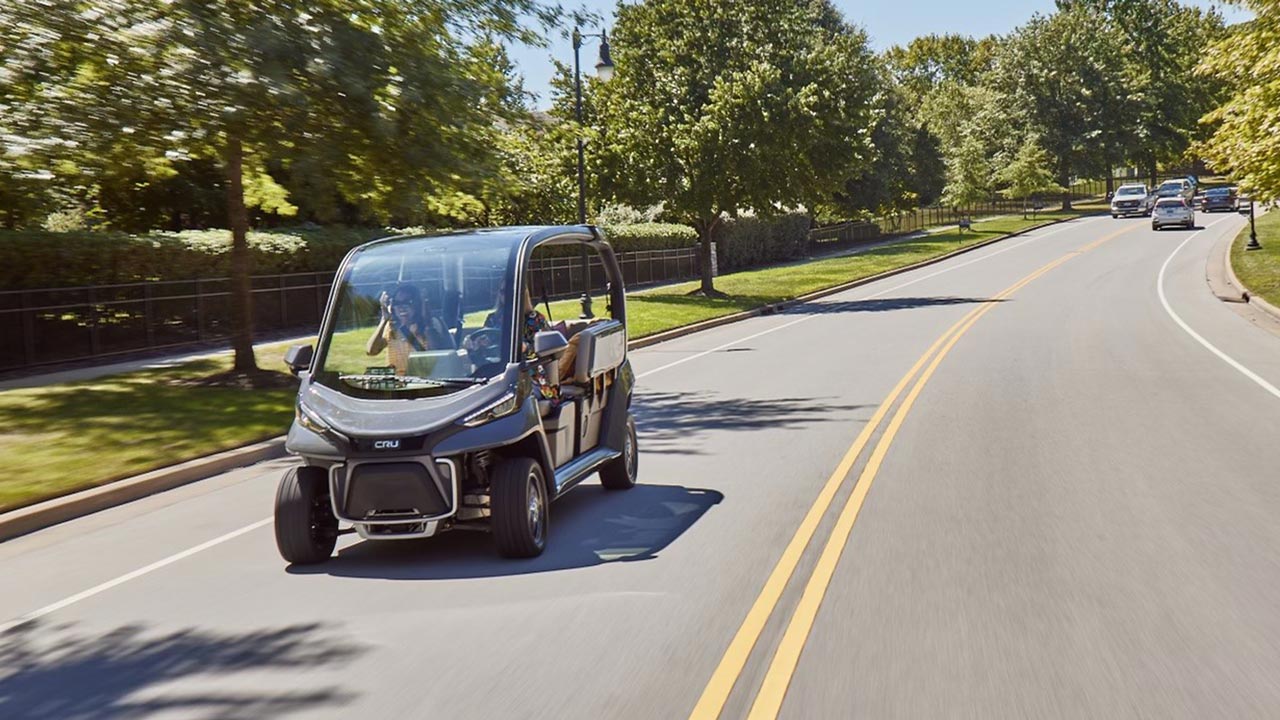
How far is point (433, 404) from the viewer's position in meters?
7.56

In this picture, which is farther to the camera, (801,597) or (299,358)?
(299,358)

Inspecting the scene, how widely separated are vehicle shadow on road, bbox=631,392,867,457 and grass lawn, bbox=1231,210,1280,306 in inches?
640

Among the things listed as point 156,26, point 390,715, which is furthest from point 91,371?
point 390,715

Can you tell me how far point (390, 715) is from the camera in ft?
16.5

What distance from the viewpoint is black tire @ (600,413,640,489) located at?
387 inches

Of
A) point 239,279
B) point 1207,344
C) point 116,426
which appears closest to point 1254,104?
point 1207,344

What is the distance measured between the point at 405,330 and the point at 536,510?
1.43m

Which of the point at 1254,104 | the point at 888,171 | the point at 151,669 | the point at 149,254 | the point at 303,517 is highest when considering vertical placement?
the point at 888,171

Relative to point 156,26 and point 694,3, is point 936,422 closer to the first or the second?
point 156,26

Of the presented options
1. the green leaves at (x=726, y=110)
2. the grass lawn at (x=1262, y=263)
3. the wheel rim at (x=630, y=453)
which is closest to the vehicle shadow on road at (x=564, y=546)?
the wheel rim at (x=630, y=453)

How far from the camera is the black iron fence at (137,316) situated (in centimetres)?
2008

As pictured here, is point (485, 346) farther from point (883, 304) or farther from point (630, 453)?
point (883, 304)

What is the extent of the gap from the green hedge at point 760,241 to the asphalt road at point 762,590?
3654 cm

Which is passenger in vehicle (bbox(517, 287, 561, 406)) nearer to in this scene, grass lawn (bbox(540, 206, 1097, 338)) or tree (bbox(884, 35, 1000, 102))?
grass lawn (bbox(540, 206, 1097, 338))
